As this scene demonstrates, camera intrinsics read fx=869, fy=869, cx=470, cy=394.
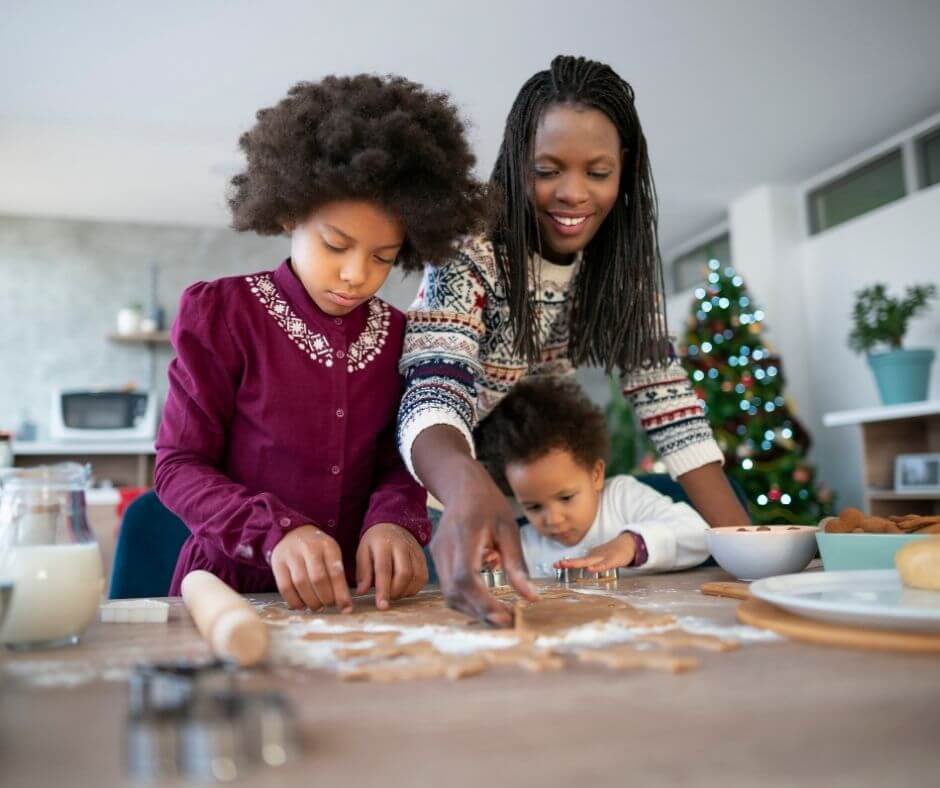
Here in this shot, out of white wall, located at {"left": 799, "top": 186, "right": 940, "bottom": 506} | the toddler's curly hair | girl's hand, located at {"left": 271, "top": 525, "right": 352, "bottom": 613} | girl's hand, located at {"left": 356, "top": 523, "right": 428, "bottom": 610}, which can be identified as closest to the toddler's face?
the toddler's curly hair

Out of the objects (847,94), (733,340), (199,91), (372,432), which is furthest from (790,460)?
(372,432)

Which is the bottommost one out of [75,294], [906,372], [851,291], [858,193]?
[906,372]


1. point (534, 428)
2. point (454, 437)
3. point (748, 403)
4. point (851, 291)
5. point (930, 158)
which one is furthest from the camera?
point (851, 291)

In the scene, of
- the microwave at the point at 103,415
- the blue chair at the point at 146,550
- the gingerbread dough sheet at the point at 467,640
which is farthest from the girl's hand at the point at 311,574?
the microwave at the point at 103,415

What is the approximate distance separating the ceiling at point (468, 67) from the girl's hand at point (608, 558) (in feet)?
9.95

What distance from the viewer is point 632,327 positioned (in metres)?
1.57

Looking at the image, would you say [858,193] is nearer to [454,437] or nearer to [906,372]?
[906,372]

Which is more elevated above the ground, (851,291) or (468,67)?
(468,67)

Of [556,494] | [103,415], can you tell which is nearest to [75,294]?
[103,415]

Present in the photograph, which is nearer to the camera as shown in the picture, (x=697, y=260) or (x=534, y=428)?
(x=534, y=428)

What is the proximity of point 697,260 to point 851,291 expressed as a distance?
1808mm

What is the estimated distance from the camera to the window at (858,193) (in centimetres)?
523

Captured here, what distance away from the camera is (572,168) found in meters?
1.40

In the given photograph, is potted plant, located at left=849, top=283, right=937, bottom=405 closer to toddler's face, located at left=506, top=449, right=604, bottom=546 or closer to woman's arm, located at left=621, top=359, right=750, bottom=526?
toddler's face, located at left=506, top=449, right=604, bottom=546
